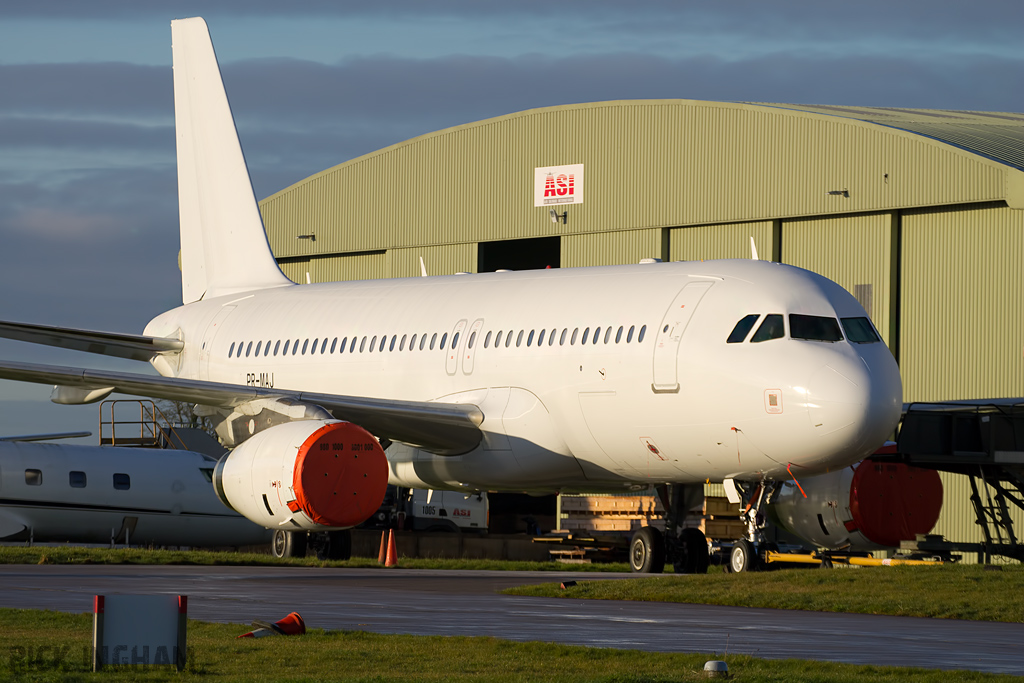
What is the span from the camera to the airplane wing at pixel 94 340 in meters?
24.3

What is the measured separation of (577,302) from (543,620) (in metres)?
7.95

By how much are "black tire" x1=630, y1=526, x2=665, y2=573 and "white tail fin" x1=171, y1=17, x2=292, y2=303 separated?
393 inches

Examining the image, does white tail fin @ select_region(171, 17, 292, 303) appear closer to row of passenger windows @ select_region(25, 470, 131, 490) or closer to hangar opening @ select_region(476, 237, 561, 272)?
row of passenger windows @ select_region(25, 470, 131, 490)

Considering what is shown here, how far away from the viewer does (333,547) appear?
25219mm

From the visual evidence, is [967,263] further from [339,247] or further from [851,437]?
[339,247]

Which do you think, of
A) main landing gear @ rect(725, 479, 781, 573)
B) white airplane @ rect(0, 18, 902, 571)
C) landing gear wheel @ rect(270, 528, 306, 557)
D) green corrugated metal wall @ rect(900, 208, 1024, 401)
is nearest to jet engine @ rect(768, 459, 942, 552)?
white airplane @ rect(0, 18, 902, 571)

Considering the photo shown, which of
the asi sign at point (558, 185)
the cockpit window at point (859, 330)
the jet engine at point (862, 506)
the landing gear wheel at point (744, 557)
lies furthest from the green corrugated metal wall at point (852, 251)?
the landing gear wheel at point (744, 557)

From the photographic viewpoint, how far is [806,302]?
1870 centimetres

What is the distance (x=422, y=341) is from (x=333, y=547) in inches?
174

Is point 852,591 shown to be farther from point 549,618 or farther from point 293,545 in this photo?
point 293,545

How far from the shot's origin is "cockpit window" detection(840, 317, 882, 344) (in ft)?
60.9

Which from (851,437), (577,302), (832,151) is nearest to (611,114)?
(832,151)

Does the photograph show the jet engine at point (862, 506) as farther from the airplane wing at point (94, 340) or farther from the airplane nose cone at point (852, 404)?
the airplane wing at point (94, 340)

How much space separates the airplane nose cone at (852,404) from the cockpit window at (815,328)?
493 mm
